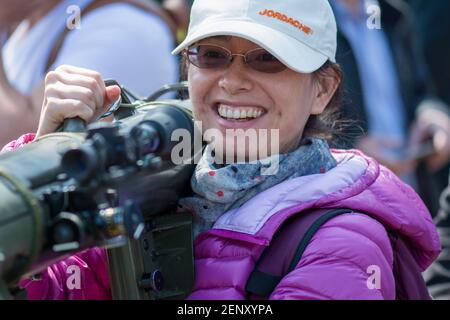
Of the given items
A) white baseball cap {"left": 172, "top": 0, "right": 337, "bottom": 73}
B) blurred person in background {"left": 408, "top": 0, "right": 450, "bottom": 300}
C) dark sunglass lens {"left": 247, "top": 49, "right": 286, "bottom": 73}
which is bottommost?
blurred person in background {"left": 408, "top": 0, "right": 450, "bottom": 300}

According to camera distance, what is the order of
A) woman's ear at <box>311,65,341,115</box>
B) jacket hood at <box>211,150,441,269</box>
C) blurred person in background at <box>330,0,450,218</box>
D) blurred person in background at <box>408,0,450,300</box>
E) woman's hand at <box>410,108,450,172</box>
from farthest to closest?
1. blurred person in background at <box>408,0,450,300</box>
2. woman's hand at <box>410,108,450,172</box>
3. blurred person in background at <box>330,0,450,218</box>
4. woman's ear at <box>311,65,341,115</box>
5. jacket hood at <box>211,150,441,269</box>

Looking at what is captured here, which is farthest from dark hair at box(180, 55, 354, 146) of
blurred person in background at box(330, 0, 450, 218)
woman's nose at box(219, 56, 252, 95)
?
blurred person in background at box(330, 0, 450, 218)

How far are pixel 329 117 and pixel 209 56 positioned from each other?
51 cm

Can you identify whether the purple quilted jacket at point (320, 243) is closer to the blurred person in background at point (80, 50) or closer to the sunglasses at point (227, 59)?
the sunglasses at point (227, 59)

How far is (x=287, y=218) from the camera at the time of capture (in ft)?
7.57

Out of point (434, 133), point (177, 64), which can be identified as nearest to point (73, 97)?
point (177, 64)

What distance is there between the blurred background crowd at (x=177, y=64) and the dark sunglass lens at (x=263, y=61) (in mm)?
473

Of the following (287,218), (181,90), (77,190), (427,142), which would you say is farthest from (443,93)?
(77,190)

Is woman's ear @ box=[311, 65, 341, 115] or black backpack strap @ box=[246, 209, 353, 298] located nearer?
black backpack strap @ box=[246, 209, 353, 298]

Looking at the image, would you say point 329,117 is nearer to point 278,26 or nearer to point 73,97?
point 278,26

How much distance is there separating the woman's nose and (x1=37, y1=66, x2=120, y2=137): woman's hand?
265 millimetres

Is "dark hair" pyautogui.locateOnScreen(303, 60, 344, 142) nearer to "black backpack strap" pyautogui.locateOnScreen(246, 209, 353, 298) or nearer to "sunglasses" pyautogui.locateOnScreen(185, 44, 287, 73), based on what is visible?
"sunglasses" pyautogui.locateOnScreen(185, 44, 287, 73)

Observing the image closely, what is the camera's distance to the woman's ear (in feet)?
8.55
